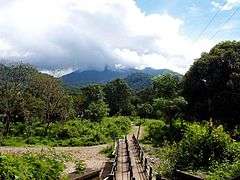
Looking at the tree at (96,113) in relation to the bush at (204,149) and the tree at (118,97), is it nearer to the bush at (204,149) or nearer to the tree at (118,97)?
the tree at (118,97)

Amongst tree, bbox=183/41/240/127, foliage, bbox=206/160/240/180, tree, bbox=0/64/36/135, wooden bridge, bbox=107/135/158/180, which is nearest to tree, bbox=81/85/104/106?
tree, bbox=0/64/36/135

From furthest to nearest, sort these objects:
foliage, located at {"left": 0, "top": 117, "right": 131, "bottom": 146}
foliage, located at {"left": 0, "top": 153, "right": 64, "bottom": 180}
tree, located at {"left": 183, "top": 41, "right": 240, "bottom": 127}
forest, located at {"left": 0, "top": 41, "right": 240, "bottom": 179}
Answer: foliage, located at {"left": 0, "top": 117, "right": 131, "bottom": 146} → tree, located at {"left": 183, "top": 41, "right": 240, "bottom": 127} → forest, located at {"left": 0, "top": 41, "right": 240, "bottom": 179} → foliage, located at {"left": 0, "top": 153, "right": 64, "bottom": 180}

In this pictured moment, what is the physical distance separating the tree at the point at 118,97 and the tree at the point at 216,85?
50.7 metres

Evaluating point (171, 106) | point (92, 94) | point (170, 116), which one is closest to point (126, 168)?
point (171, 106)

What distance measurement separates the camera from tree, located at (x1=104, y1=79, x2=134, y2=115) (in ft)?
306

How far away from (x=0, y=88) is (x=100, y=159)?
788 inches

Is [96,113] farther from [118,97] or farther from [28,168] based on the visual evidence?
[28,168]

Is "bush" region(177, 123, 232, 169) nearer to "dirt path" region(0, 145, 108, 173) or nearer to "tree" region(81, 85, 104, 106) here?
"dirt path" region(0, 145, 108, 173)

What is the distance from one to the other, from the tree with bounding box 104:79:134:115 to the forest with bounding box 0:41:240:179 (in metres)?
27.7

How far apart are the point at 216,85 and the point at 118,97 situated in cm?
5552

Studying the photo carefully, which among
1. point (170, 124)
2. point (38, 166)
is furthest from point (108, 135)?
point (38, 166)

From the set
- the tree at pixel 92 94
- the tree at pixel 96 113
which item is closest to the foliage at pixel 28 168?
the tree at pixel 96 113

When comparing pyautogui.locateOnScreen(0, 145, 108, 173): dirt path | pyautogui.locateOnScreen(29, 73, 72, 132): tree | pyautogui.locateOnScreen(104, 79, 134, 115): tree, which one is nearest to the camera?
pyautogui.locateOnScreen(0, 145, 108, 173): dirt path

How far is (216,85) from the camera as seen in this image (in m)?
40.1
